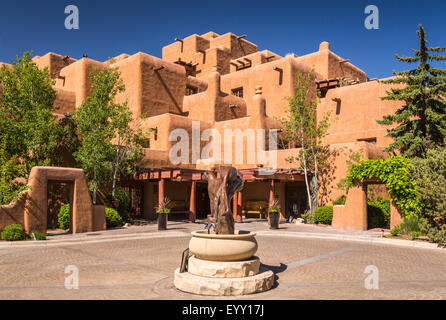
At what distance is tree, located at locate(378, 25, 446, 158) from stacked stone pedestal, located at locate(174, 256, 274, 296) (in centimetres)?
1681

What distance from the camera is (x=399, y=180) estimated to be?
16.1 meters

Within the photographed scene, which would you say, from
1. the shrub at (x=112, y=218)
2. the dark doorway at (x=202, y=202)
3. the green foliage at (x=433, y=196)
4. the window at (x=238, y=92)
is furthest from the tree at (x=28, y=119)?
the window at (x=238, y=92)

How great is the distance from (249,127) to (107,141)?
10606 millimetres

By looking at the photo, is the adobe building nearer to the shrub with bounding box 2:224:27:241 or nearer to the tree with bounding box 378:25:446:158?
the tree with bounding box 378:25:446:158

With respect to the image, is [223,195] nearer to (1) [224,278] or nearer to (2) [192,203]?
(1) [224,278]

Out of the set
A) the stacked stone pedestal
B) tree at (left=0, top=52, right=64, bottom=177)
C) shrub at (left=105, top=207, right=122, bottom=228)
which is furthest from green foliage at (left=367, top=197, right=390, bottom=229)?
tree at (left=0, top=52, right=64, bottom=177)

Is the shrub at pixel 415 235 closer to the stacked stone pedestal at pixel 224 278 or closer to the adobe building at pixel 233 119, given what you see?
the adobe building at pixel 233 119

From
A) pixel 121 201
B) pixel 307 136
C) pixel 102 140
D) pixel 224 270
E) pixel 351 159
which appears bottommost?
pixel 224 270

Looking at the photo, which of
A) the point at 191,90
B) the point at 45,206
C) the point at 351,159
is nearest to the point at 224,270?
the point at 45,206

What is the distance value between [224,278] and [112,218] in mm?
13732

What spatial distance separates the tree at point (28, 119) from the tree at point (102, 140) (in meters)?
1.43

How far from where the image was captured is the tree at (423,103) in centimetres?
2052

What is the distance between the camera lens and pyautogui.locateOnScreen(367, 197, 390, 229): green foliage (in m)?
19.9
